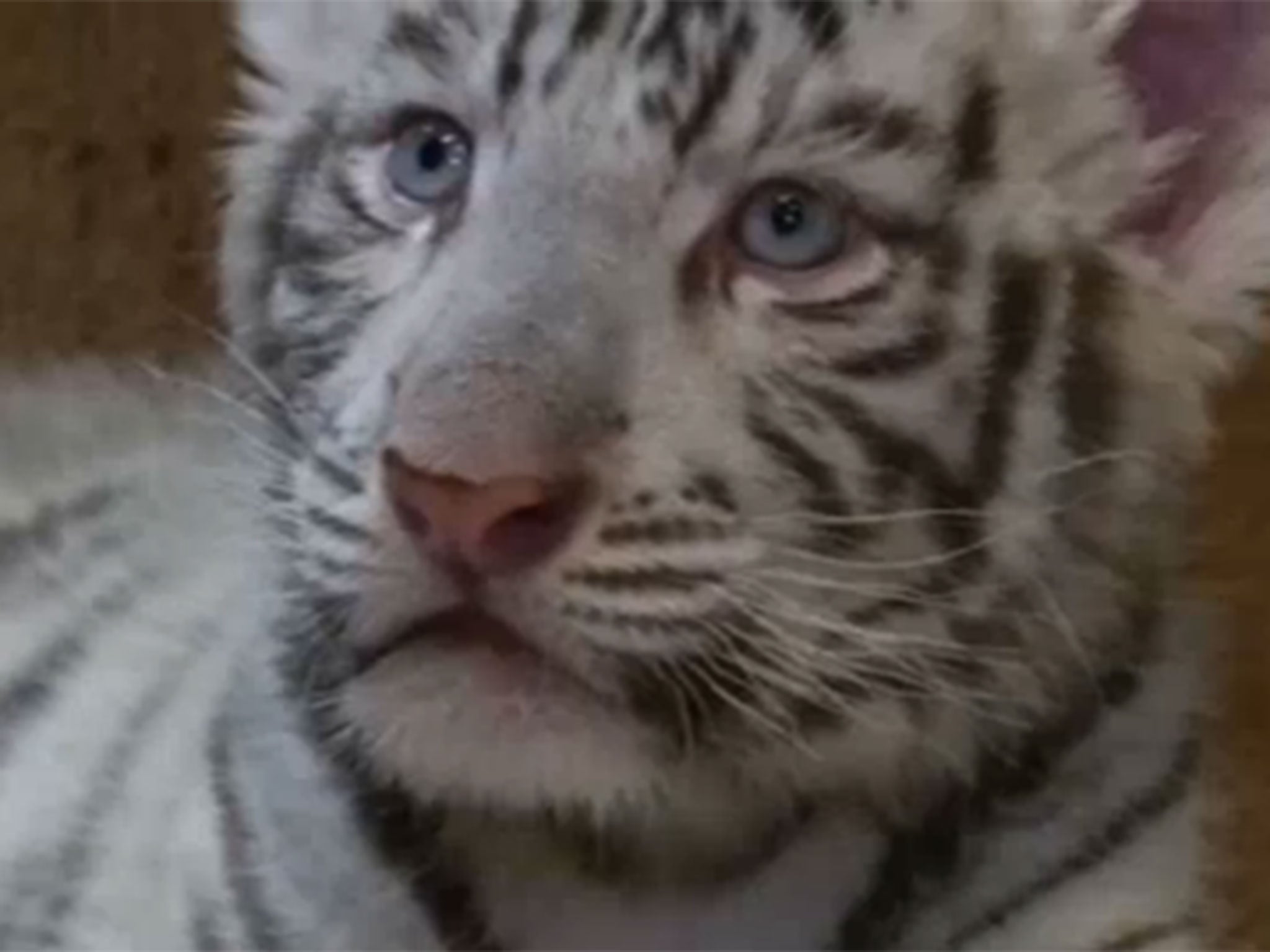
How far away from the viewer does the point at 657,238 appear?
1152mm

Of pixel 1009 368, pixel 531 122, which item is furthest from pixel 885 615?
pixel 531 122

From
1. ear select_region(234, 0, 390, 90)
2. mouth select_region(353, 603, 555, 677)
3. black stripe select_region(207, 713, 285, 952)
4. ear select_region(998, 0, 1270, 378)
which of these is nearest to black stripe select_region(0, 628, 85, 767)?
black stripe select_region(207, 713, 285, 952)

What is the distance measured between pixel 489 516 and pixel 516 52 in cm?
19

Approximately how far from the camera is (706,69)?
1.17 metres

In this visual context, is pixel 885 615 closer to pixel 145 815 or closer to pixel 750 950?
pixel 750 950

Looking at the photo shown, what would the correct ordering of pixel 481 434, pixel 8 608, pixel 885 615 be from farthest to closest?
1. pixel 8 608
2. pixel 885 615
3. pixel 481 434

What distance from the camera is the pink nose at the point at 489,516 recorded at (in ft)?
3.52

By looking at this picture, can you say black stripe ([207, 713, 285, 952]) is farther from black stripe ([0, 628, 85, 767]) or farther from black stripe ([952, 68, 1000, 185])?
black stripe ([952, 68, 1000, 185])

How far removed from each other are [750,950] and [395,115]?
12.2 inches

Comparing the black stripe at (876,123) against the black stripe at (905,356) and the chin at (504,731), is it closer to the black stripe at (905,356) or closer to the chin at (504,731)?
the black stripe at (905,356)

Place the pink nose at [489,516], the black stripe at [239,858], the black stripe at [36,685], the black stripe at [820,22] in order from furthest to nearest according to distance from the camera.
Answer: the black stripe at [36,685], the black stripe at [239,858], the black stripe at [820,22], the pink nose at [489,516]

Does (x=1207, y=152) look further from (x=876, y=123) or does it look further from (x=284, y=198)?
(x=284, y=198)

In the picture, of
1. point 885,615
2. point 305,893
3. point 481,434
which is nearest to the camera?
point 481,434

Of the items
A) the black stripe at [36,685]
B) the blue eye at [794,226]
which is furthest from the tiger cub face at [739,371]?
the black stripe at [36,685]
